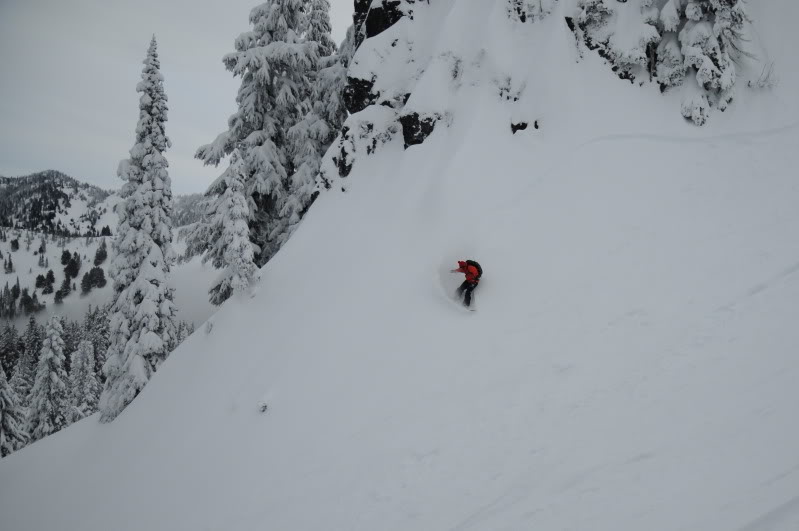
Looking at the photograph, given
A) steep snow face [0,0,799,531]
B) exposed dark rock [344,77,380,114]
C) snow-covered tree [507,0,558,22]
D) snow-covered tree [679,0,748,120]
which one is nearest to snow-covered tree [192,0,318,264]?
exposed dark rock [344,77,380,114]

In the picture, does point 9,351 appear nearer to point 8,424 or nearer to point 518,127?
point 8,424

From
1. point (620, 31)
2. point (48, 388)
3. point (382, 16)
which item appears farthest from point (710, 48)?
point (48, 388)

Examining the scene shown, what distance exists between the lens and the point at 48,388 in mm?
31406

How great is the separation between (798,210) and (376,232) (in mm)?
11538

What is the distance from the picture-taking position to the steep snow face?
5930 mm

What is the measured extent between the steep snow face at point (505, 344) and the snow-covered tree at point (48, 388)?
65.6 feet

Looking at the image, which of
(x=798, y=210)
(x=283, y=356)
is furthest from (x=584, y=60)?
(x=283, y=356)

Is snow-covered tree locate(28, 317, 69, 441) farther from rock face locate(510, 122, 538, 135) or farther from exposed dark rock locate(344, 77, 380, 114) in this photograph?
rock face locate(510, 122, 538, 135)

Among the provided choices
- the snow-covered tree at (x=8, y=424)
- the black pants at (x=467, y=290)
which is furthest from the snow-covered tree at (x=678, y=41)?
the snow-covered tree at (x=8, y=424)

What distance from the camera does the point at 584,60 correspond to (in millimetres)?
13758

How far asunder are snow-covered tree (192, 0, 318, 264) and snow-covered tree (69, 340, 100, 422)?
3252 centimetres

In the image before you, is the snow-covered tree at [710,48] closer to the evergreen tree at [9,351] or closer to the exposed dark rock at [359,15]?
the exposed dark rock at [359,15]

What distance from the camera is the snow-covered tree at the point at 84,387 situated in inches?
1441

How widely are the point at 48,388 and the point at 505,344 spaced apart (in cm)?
3917
